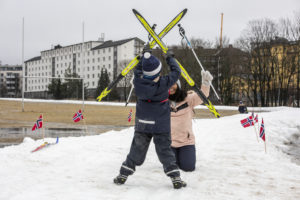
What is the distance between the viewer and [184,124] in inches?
205

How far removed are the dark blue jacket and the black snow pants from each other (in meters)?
0.11

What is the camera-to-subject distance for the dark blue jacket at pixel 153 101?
3838 millimetres

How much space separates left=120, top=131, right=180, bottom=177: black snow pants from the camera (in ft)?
12.7

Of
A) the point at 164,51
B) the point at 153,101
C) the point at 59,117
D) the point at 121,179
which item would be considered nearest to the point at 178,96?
the point at 164,51

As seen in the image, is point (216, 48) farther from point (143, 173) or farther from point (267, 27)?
point (143, 173)

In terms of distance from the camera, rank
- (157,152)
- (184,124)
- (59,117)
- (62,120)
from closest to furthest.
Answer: (157,152) → (184,124) → (62,120) → (59,117)

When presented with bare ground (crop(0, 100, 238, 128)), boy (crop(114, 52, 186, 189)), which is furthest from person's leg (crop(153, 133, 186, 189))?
bare ground (crop(0, 100, 238, 128))

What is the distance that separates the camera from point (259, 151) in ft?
24.9

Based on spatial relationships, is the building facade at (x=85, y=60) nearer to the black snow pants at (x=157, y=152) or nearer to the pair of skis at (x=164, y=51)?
the pair of skis at (x=164, y=51)

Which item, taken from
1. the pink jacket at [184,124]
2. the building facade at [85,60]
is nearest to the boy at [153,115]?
the pink jacket at [184,124]

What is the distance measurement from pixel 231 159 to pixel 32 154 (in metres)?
4.21

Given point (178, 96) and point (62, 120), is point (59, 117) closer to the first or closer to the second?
point (62, 120)

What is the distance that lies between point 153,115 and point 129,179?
47.6 inches

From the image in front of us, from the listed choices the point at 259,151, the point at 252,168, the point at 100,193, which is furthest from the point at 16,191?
the point at 259,151
